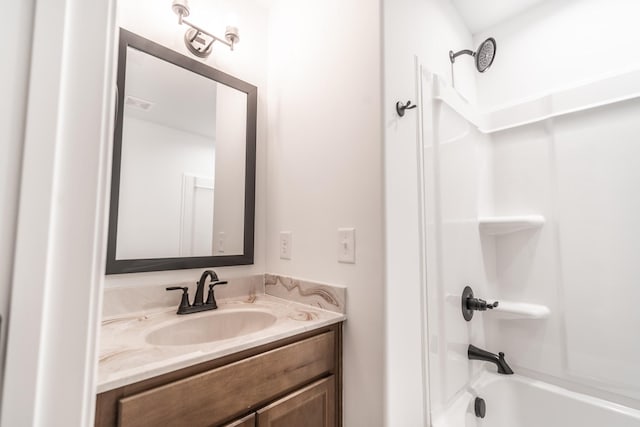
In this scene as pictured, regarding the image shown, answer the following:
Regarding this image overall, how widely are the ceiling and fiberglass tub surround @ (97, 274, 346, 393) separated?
1.83 m

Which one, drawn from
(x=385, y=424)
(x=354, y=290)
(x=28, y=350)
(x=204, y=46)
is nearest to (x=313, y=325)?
(x=354, y=290)

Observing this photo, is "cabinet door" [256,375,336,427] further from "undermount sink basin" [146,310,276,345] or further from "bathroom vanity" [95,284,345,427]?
"undermount sink basin" [146,310,276,345]

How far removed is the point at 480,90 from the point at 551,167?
0.71 meters

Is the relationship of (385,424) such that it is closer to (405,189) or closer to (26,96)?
(405,189)

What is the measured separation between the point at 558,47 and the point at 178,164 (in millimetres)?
2173

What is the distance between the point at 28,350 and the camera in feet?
1.13

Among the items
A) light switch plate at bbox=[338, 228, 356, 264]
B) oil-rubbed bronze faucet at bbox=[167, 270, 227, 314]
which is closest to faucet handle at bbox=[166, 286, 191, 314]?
oil-rubbed bronze faucet at bbox=[167, 270, 227, 314]

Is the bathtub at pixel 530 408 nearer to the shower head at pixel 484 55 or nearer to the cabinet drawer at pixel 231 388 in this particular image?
the cabinet drawer at pixel 231 388

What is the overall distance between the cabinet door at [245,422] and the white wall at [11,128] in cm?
63

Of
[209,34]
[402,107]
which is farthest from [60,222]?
[209,34]

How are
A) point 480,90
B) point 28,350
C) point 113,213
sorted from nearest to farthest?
point 28,350 < point 113,213 < point 480,90

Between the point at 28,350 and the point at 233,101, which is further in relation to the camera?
the point at 233,101

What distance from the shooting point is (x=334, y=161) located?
46.6 inches

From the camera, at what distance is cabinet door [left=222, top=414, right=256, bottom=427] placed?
2.54 feet
